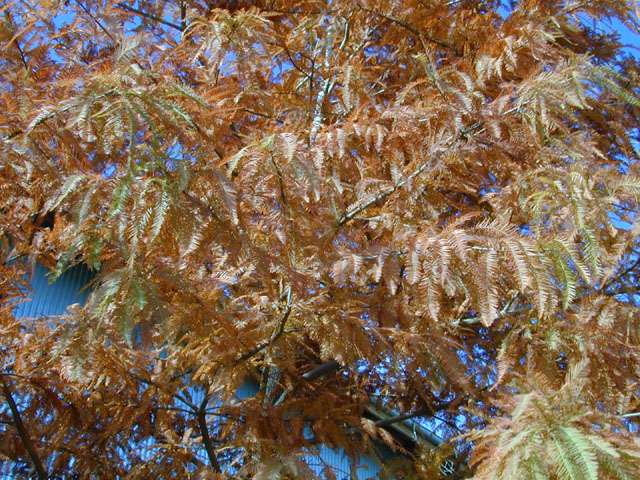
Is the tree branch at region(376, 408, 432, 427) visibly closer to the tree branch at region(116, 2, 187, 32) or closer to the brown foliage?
the brown foliage

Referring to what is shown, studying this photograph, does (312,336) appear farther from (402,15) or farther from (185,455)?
(402,15)

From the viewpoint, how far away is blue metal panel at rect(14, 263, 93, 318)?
3604 mm

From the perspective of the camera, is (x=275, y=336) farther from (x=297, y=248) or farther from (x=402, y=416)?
(x=402, y=416)

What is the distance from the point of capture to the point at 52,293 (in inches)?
147

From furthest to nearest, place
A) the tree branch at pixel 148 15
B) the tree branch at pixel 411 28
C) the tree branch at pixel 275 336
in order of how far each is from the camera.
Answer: the tree branch at pixel 148 15
the tree branch at pixel 411 28
the tree branch at pixel 275 336

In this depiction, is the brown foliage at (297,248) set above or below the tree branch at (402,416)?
above

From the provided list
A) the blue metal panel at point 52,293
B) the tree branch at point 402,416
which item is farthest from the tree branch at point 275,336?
the blue metal panel at point 52,293

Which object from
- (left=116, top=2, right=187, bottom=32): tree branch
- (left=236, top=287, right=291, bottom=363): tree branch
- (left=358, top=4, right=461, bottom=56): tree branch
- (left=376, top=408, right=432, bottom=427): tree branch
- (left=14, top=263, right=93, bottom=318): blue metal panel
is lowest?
(left=376, top=408, right=432, bottom=427): tree branch

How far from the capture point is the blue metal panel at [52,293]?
142 inches

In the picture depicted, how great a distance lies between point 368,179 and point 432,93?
0.50 metres

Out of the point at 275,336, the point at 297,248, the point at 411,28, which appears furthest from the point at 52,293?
the point at 411,28

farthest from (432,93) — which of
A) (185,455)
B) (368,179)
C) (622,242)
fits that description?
(185,455)

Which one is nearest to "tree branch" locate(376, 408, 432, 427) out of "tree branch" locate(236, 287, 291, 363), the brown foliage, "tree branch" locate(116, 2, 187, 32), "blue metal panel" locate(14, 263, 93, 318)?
the brown foliage

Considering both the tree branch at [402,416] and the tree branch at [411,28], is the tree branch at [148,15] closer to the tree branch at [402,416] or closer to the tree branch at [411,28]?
the tree branch at [411,28]
